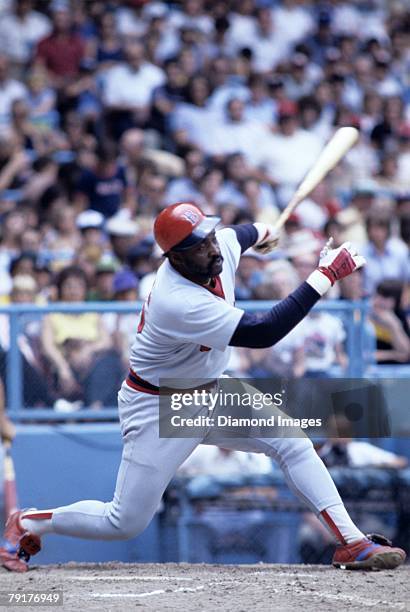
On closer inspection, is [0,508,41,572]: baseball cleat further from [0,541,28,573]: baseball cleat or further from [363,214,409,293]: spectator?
[363,214,409,293]: spectator

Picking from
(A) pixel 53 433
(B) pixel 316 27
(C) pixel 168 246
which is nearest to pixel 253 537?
(A) pixel 53 433

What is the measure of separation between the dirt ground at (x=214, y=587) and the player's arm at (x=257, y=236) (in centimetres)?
148

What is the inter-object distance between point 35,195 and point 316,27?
14.6 feet

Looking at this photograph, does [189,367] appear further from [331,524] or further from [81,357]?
[81,357]

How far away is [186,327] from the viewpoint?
4652mm

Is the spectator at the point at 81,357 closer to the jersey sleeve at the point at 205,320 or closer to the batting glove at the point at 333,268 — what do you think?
the jersey sleeve at the point at 205,320

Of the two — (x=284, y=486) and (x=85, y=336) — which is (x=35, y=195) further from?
(x=284, y=486)

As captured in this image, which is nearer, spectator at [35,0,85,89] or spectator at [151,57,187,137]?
spectator at [151,57,187,137]

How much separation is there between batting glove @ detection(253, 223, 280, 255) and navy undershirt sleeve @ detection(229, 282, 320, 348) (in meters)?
0.88

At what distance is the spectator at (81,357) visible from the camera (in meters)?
6.64

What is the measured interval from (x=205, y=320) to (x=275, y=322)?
28cm

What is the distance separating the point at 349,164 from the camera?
423 inches

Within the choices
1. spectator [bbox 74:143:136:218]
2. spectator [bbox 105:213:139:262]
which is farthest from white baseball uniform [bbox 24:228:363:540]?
spectator [bbox 74:143:136:218]

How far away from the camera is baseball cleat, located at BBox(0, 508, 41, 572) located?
5.34 meters
